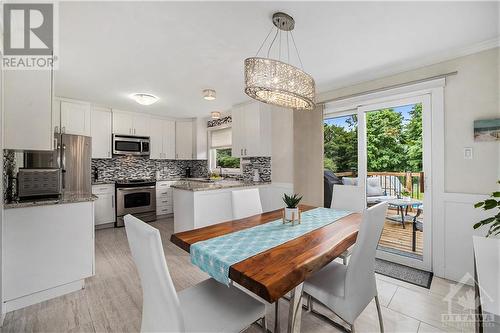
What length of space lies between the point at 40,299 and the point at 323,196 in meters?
3.32

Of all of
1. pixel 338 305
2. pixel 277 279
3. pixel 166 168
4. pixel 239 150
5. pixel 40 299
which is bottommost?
pixel 40 299

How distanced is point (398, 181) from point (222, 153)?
3649 millimetres

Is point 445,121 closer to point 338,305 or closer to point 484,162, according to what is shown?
point 484,162

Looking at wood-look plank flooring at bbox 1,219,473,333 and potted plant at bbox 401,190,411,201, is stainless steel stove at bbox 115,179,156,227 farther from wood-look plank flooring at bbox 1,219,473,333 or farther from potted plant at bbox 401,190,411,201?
potted plant at bbox 401,190,411,201

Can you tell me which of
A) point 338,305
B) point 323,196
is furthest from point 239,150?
point 338,305

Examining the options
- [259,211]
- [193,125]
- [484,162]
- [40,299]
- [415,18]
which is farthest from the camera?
[193,125]

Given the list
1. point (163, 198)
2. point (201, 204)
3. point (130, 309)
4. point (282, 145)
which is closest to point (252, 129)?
point (282, 145)

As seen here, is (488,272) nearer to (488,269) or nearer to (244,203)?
(488,269)

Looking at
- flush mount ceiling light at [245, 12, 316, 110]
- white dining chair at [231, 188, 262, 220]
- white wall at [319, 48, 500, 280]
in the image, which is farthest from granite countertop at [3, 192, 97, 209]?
white wall at [319, 48, 500, 280]

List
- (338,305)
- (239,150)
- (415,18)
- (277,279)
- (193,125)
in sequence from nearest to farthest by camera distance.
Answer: (277,279), (338,305), (415,18), (239,150), (193,125)

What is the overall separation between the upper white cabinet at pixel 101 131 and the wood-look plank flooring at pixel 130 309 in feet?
8.82

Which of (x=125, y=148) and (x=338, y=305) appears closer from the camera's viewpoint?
(x=338, y=305)

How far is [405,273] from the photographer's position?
2531mm

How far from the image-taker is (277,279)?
0.99 m
